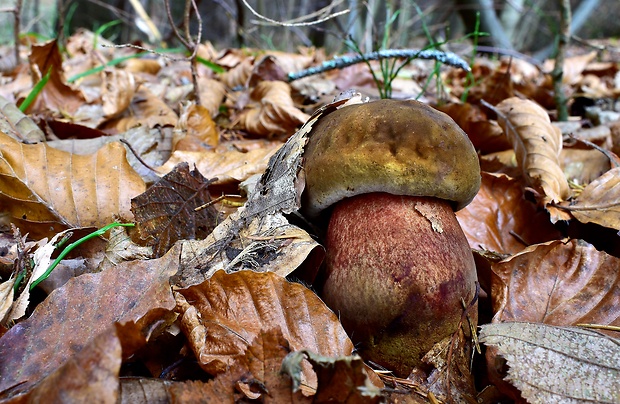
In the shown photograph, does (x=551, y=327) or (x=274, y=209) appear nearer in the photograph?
(x=551, y=327)

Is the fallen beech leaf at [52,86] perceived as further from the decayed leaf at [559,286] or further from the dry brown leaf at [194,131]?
the decayed leaf at [559,286]

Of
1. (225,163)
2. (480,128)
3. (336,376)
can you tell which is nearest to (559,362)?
(336,376)

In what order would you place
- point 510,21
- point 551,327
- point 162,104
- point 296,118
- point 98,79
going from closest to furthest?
point 551,327 → point 296,118 → point 162,104 → point 98,79 → point 510,21

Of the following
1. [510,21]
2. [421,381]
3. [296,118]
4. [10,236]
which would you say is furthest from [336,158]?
[510,21]

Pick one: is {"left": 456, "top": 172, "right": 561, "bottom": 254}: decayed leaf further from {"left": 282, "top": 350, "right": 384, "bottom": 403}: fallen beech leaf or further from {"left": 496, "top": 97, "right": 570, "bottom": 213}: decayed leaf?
{"left": 282, "top": 350, "right": 384, "bottom": 403}: fallen beech leaf

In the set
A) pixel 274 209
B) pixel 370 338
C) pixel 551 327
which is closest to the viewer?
pixel 551 327

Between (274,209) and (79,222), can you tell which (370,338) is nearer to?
(274,209)

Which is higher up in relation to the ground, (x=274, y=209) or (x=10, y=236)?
(x=274, y=209)

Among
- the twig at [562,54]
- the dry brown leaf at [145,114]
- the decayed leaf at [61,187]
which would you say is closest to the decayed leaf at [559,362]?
the decayed leaf at [61,187]
